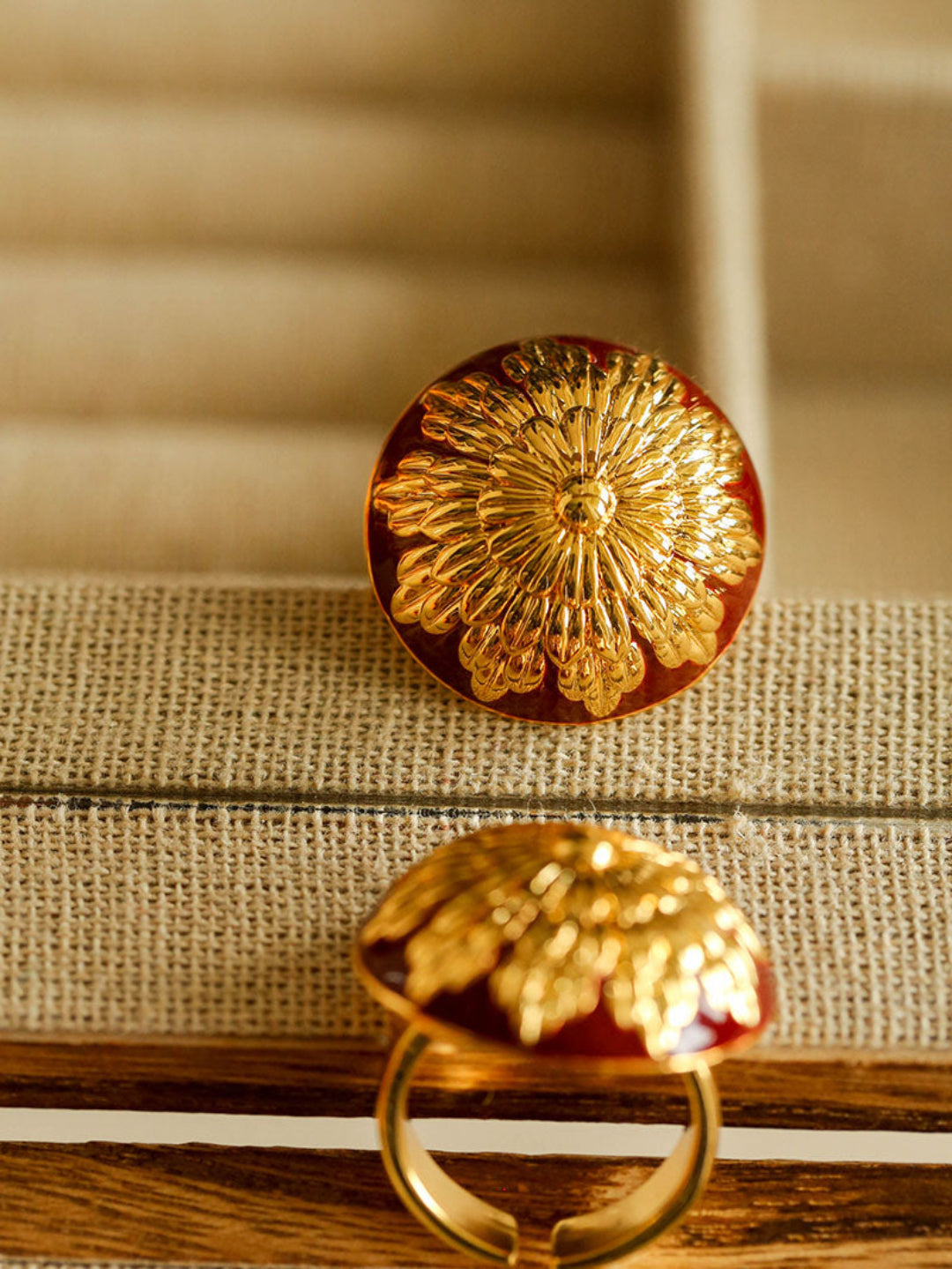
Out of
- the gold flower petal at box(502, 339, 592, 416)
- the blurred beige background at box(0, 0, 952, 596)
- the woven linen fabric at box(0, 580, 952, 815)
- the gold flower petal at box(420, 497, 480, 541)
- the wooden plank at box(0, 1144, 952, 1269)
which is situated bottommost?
the wooden plank at box(0, 1144, 952, 1269)

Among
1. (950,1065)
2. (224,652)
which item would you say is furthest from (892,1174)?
(224,652)

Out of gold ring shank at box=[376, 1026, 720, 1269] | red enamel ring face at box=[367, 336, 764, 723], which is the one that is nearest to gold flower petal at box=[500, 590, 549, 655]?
red enamel ring face at box=[367, 336, 764, 723]

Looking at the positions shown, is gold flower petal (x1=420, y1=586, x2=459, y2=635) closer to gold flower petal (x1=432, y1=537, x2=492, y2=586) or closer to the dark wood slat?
gold flower petal (x1=432, y1=537, x2=492, y2=586)

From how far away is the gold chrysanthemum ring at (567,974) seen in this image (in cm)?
27

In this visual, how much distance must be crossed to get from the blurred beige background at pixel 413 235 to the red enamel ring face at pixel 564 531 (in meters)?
0.17

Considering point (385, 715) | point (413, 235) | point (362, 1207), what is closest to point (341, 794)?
point (385, 715)

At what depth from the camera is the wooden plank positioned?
0.36 m

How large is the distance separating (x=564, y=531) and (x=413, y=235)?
1.07 ft

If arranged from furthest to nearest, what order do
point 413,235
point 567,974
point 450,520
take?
point 413,235, point 450,520, point 567,974

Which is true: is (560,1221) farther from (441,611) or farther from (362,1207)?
(441,611)

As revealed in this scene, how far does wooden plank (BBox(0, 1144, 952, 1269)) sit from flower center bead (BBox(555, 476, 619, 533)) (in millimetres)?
209

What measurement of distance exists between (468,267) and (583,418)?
0.93ft

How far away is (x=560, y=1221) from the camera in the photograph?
1.17ft

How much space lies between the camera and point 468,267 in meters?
0.62
